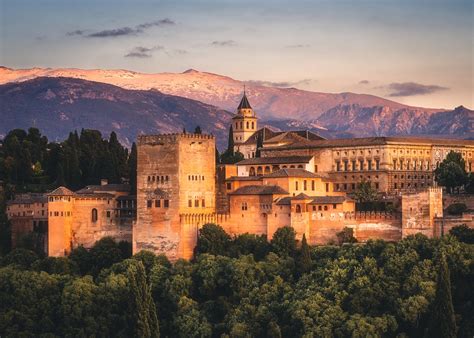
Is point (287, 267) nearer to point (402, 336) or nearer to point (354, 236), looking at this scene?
point (354, 236)

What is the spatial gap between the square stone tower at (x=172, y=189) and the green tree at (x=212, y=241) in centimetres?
69

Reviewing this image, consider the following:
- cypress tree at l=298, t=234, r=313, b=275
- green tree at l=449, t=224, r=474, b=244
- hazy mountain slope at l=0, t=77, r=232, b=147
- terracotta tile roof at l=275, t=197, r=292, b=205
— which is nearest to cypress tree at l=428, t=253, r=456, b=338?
green tree at l=449, t=224, r=474, b=244

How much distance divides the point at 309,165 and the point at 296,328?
716 inches

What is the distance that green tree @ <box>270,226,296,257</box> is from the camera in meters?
55.2

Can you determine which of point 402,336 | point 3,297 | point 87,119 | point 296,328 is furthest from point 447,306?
point 87,119

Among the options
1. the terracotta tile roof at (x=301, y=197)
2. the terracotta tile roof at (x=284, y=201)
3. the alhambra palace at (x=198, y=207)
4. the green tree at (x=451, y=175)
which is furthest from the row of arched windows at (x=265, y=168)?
the terracotta tile roof at (x=301, y=197)

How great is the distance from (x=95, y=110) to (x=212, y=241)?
130714mm

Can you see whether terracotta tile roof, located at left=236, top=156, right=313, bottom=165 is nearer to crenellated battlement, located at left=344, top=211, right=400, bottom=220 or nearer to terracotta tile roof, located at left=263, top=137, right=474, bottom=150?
terracotta tile roof, located at left=263, top=137, right=474, bottom=150

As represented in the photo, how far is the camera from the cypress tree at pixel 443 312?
153 ft

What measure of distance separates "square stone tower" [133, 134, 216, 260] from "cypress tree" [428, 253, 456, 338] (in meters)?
14.2

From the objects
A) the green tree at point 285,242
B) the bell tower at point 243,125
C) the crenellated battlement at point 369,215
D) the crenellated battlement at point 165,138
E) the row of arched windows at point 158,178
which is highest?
the bell tower at point 243,125

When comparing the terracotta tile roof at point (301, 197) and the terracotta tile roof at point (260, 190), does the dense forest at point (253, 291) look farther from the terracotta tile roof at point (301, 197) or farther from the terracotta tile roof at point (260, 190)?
the terracotta tile roof at point (260, 190)

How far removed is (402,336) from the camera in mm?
47906

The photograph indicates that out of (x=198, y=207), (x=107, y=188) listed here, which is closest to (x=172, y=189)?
(x=198, y=207)
